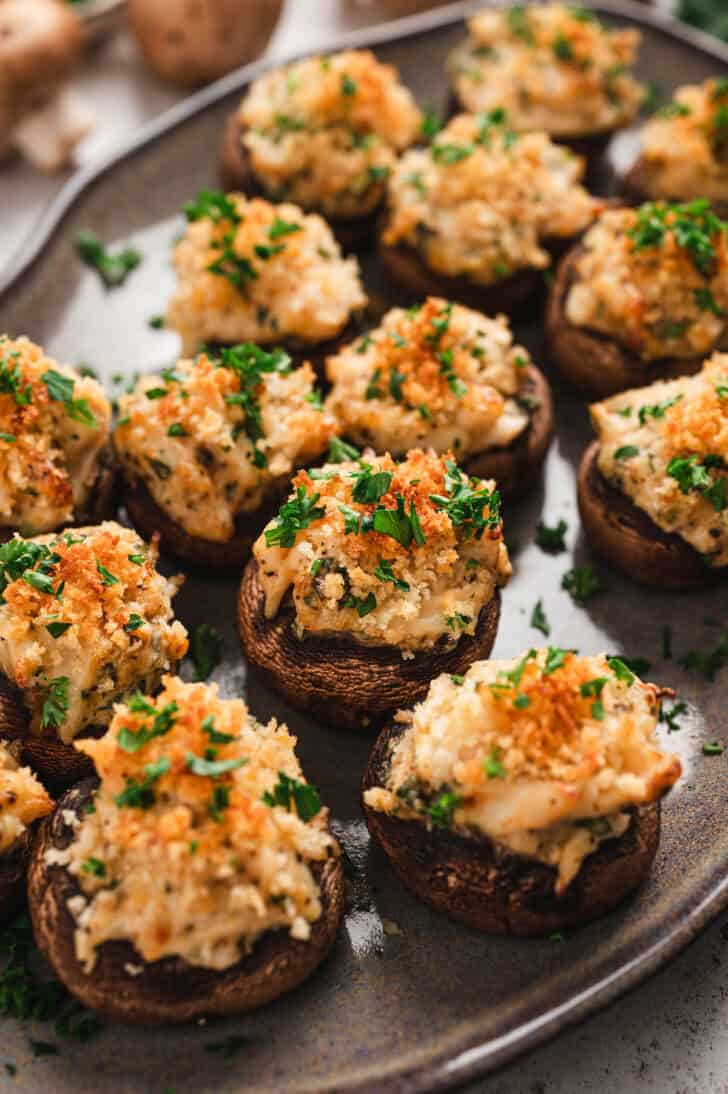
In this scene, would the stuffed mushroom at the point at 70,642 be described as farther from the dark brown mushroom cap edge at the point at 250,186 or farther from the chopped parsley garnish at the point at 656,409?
the dark brown mushroom cap edge at the point at 250,186

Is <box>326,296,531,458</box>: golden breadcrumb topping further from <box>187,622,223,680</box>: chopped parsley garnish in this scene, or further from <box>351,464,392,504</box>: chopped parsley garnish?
<box>187,622,223,680</box>: chopped parsley garnish

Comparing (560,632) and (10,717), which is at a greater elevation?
(10,717)

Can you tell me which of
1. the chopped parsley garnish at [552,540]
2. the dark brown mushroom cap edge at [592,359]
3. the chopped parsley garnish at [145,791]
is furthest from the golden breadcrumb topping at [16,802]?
the dark brown mushroom cap edge at [592,359]

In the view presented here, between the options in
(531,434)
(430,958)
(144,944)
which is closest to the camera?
(144,944)

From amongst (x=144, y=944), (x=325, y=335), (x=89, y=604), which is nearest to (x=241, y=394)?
(x=325, y=335)

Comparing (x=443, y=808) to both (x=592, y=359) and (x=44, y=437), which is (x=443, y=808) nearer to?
(x=44, y=437)

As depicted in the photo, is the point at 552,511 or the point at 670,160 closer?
the point at 552,511

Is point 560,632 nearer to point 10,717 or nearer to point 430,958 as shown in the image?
point 430,958

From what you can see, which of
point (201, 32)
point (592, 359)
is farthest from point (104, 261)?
point (592, 359)
